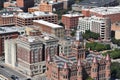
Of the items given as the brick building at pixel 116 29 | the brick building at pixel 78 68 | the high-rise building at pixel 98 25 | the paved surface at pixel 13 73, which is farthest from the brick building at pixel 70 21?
the brick building at pixel 78 68

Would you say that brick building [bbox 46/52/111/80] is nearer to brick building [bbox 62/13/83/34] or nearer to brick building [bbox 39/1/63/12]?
brick building [bbox 62/13/83/34]

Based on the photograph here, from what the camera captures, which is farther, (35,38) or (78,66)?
(35,38)

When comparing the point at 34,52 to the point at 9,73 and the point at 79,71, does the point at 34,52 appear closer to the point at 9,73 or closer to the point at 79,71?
the point at 9,73

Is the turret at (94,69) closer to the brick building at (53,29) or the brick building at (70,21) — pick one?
the brick building at (53,29)

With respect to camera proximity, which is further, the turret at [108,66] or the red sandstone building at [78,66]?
the turret at [108,66]

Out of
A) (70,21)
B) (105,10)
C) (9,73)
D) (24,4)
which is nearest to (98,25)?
(70,21)

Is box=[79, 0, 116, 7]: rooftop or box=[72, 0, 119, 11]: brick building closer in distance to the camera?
box=[72, 0, 119, 11]: brick building

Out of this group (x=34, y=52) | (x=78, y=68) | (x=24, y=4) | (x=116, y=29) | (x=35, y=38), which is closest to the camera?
(x=78, y=68)

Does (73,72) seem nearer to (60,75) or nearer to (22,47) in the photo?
(60,75)

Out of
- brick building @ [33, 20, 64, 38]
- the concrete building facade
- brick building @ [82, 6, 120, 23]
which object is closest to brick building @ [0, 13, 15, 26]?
brick building @ [33, 20, 64, 38]

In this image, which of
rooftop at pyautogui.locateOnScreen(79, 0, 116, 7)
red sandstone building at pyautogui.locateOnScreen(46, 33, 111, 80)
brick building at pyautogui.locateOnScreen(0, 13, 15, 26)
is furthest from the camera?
rooftop at pyautogui.locateOnScreen(79, 0, 116, 7)

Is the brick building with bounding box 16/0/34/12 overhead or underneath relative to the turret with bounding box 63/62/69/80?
overhead

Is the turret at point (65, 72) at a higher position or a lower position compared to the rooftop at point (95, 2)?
lower

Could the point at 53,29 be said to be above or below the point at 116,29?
above
